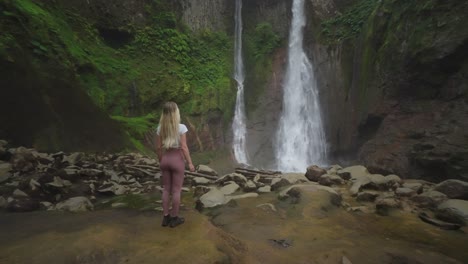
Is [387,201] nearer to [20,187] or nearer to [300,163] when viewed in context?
[20,187]

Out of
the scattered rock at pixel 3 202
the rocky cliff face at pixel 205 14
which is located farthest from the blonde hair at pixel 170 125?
the rocky cliff face at pixel 205 14

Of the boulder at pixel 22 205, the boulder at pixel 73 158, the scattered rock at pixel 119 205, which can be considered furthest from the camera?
the boulder at pixel 73 158

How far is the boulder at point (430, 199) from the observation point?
5.18m

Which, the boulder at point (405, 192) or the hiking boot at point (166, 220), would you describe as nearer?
the hiking boot at point (166, 220)

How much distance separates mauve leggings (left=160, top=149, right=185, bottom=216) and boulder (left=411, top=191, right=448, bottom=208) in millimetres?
4564

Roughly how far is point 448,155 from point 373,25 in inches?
340

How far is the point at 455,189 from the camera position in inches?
218

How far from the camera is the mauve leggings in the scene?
362cm

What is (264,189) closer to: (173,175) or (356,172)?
(173,175)

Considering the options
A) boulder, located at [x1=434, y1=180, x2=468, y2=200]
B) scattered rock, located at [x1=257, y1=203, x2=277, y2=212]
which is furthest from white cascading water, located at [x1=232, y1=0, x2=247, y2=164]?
boulder, located at [x1=434, y1=180, x2=468, y2=200]

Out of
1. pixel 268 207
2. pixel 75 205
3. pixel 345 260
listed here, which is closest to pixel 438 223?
pixel 345 260

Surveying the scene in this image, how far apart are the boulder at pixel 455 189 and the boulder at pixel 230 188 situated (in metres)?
4.28

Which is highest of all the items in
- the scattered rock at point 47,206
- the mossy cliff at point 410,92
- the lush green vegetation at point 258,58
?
the lush green vegetation at point 258,58

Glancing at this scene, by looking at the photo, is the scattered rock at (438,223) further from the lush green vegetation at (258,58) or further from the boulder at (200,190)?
the lush green vegetation at (258,58)
